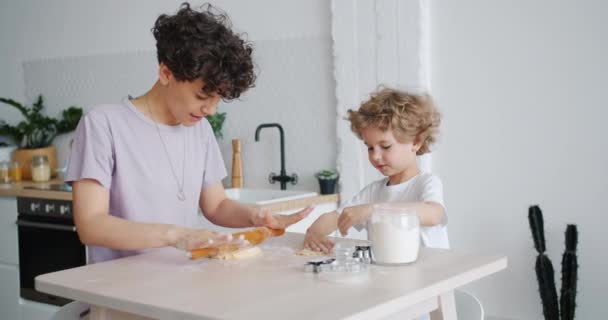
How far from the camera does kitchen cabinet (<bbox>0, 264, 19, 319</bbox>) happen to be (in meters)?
4.07

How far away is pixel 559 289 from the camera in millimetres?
3064

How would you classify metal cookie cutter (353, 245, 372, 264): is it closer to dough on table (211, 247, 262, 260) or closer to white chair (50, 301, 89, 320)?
dough on table (211, 247, 262, 260)

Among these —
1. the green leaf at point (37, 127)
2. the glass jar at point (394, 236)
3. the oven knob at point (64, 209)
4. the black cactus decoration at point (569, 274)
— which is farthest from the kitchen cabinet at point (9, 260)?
the glass jar at point (394, 236)

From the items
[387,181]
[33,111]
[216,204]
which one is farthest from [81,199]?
[33,111]

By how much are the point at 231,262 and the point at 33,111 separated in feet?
11.6

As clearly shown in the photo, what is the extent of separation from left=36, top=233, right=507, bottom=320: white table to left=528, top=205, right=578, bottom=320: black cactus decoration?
117 centimetres

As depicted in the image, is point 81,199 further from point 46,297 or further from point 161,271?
point 46,297

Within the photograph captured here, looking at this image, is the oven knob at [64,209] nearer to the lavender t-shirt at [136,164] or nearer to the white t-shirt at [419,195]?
the lavender t-shirt at [136,164]

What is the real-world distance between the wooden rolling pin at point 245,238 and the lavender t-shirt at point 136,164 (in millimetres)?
283

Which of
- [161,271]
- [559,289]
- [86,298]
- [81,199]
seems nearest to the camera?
[86,298]

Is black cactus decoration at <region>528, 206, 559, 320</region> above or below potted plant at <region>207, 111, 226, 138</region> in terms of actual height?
below

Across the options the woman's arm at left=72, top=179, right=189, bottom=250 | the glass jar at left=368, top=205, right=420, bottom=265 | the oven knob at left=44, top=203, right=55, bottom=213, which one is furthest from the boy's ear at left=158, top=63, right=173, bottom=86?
the oven knob at left=44, top=203, right=55, bottom=213

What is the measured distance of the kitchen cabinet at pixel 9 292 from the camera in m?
4.07

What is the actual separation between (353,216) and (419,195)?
40 centimetres
